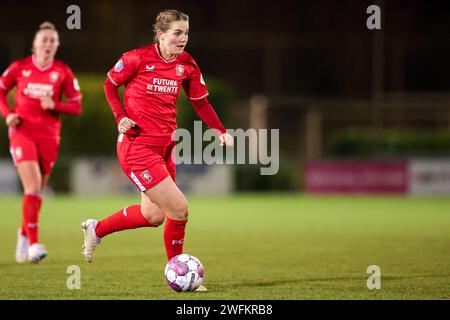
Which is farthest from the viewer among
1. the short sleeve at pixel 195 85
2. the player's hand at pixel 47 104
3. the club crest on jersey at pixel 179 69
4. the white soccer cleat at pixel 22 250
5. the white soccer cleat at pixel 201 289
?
the player's hand at pixel 47 104

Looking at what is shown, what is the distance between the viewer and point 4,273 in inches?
317

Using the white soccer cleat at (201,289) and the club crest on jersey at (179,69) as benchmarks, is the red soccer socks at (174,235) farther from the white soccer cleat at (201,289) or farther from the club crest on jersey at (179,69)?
the club crest on jersey at (179,69)

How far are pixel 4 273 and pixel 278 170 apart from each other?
15660 mm

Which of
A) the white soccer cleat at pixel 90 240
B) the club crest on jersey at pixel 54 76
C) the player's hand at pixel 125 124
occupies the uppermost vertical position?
the club crest on jersey at pixel 54 76

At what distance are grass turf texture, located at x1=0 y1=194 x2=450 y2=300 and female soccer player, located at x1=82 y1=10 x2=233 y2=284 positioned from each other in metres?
0.66

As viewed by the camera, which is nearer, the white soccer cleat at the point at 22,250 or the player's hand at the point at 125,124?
the player's hand at the point at 125,124

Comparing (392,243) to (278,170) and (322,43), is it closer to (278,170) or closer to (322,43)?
(278,170)

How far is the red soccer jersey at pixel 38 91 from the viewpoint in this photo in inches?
368

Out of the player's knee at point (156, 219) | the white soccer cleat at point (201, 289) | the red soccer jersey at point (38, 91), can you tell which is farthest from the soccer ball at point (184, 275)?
the red soccer jersey at point (38, 91)

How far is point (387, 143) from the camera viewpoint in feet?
75.7

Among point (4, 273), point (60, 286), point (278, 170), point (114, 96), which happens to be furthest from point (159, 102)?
point (278, 170)

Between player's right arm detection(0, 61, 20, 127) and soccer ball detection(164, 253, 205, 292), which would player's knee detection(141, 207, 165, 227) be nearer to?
soccer ball detection(164, 253, 205, 292)

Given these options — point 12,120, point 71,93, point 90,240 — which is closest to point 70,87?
point 71,93

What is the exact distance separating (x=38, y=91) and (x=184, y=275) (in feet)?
11.1
